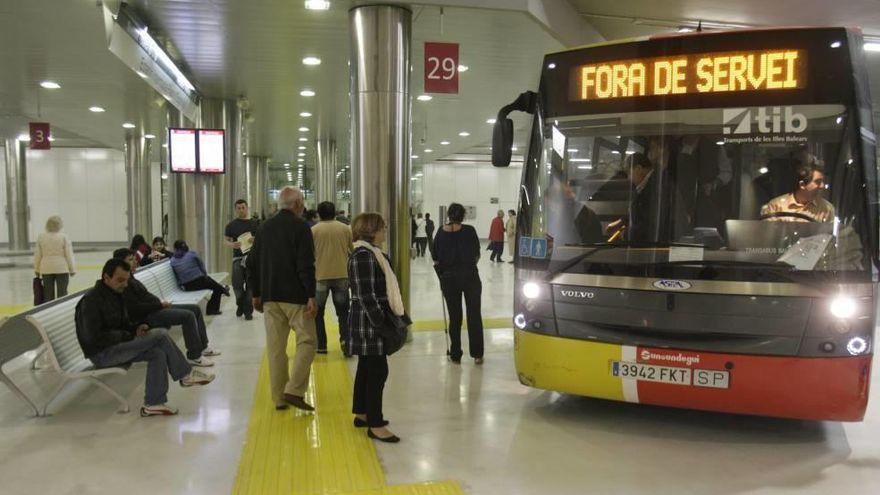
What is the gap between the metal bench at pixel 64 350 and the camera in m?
5.43

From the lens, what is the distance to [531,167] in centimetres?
550

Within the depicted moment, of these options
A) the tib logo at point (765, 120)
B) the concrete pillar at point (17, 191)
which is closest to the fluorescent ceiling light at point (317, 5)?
the tib logo at point (765, 120)

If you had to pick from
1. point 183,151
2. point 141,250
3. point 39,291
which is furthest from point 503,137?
point 183,151

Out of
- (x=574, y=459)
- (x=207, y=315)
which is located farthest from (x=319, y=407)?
(x=207, y=315)

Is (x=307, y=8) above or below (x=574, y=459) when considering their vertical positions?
above

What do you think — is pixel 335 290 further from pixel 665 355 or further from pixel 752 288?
pixel 752 288

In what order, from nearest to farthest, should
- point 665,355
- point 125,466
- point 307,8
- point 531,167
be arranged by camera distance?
point 125,466, point 665,355, point 531,167, point 307,8

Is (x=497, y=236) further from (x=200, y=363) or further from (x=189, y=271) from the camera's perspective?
(x=200, y=363)

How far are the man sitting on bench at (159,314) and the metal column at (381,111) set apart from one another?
2506 mm

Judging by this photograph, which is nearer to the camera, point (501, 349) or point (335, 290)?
point (335, 290)

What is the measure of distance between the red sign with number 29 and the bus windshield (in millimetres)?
3777

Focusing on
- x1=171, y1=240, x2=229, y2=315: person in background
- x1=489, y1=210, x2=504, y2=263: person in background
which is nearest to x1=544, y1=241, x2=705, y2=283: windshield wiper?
x1=171, y1=240, x2=229, y2=315: person in background

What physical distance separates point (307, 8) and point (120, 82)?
7295 mm

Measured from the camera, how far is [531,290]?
5.36 metres
